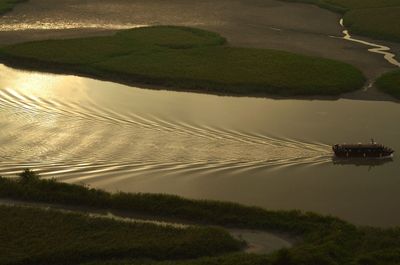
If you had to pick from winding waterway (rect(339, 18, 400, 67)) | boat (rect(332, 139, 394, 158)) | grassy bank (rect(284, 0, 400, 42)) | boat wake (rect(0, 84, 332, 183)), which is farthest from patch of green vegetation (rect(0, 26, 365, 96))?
grassy bank (rect(284, 0, 400, 42))

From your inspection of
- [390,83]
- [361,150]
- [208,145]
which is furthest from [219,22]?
[361,150]

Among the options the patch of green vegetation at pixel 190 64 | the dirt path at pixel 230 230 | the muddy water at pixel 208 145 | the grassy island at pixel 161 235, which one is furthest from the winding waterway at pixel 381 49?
the dirt path at pixel 230 230

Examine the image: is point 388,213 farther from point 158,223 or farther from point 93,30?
point 93,30

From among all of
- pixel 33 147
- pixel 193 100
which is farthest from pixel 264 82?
pixel 33 147

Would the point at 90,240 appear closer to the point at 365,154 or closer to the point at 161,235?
the point at 161,235

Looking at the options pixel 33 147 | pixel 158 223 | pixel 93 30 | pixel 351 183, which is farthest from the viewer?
pixel 93 30

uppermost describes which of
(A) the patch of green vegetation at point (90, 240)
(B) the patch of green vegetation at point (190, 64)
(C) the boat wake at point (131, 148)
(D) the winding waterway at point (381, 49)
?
(D) the winding waterway at point (381, 49)

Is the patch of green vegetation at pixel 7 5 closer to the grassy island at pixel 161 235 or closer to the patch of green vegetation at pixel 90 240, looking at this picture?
the grassy island at pixel 161 235
